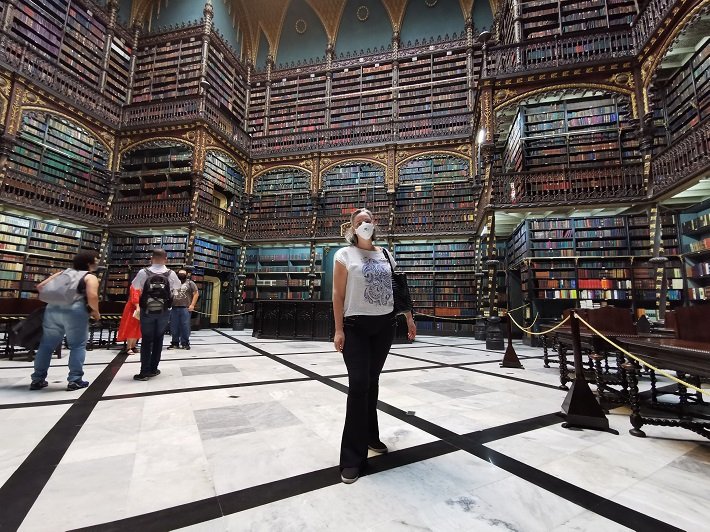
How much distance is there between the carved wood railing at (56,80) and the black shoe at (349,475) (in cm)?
1158

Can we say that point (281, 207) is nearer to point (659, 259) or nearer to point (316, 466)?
point (659, 259)

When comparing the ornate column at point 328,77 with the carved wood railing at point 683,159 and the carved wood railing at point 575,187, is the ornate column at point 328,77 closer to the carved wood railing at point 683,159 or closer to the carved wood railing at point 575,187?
the carved wood railing at point 575,187

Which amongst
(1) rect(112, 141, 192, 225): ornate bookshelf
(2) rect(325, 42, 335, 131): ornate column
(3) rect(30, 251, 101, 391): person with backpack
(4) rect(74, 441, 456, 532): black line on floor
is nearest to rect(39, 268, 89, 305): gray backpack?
(3) rect(30, 251, 101, 391): person with backpack

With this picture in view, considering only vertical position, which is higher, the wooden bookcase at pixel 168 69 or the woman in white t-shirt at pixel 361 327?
the wooden bookcase at pixel 168 69

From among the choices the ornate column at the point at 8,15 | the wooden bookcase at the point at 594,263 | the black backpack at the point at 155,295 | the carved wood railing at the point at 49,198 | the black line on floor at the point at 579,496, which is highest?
the ornate column at the point at 8,15

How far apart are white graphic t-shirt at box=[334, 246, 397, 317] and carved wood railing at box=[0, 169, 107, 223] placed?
9.95 meters

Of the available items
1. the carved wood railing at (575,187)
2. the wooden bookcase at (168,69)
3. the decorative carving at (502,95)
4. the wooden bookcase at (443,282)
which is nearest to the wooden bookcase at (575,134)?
the carved wood railing at (575,187)

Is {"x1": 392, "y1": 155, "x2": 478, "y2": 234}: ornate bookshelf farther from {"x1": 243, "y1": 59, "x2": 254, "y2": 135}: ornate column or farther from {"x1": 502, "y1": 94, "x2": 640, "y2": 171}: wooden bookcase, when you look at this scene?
{"x1": 243, "y1": 59, "x2": 254, "y2": 135}: ornate column

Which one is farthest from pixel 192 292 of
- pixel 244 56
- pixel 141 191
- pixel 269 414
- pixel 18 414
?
pixel 244 56

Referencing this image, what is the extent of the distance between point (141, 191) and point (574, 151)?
39.9 feet

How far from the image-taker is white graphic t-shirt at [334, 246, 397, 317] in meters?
1.40

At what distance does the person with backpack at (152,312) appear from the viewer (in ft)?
9.70

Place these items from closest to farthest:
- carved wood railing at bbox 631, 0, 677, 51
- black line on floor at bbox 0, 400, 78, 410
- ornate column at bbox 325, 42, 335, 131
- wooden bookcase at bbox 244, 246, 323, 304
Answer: black line on floor at bbox 0, 400, 78, 410 < carved wood railing at bbox 631, 0, 677, 51 < wooden bookcase at bbox 244, 246, 323, 304 < ornate column at bbox 325, 42, 335, 131

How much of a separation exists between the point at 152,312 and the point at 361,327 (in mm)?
2455
